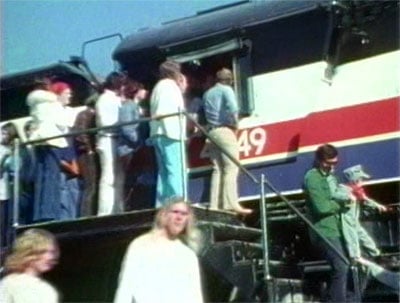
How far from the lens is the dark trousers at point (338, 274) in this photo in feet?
25.7

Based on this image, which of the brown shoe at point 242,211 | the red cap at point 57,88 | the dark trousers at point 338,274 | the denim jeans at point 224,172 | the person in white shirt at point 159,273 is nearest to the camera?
the person in white shirt at point 159,273

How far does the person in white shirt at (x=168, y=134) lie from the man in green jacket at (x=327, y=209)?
1.06 metres

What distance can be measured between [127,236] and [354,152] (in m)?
2.09

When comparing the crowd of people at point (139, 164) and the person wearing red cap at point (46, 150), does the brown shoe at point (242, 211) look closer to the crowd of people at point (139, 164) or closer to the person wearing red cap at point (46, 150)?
the crowd of people at point (139, 164)

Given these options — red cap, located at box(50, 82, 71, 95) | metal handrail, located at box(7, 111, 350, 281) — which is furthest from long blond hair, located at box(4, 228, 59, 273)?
red cap, located at box(50, 82, 71, 95)

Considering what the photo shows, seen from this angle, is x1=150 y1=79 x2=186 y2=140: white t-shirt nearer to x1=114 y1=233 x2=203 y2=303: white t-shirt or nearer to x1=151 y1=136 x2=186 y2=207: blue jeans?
Answer: x1=151 y1=136 x2=186 y2=207: blue jeans

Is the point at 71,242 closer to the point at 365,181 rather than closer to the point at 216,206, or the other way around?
the point at 216,206

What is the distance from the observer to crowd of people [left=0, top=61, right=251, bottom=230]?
8.57 meters

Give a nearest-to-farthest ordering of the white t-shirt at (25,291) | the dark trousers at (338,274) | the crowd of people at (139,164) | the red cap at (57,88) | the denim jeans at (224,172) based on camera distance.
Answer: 1. the white t-shirt at (25,291)
2. the dark trousers at (338,274)
3. the crowd of people at (139,164)
4. the denim jeans at (224,172)
5. the red cap at (57,88)

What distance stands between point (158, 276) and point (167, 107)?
10.5 feet

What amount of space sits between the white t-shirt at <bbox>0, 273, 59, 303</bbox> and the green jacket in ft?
11.7

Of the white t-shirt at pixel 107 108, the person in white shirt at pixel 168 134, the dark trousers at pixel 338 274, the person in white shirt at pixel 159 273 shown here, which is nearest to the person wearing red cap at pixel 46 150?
the white t-shirt at pixel 107 108

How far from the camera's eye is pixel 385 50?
890cm

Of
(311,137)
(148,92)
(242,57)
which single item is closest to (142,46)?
(148,92)
